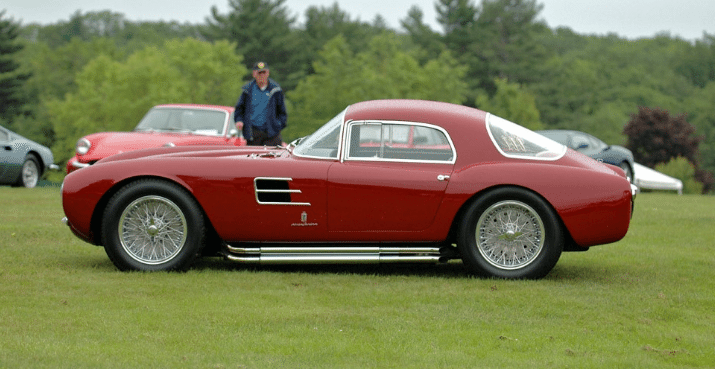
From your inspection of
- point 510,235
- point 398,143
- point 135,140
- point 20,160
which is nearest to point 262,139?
point 135,140

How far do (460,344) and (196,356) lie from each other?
1.40 m

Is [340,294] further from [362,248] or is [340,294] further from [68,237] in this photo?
[68,237]

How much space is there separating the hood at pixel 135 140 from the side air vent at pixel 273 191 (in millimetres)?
7303

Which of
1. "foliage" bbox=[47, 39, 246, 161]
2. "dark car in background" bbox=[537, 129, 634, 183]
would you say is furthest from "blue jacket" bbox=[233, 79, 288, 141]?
"foliage" bbox=[47, 39, 246, 161]

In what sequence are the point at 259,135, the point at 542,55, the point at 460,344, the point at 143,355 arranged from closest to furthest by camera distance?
1. the point at 143,355
2. the point at 460,344
3. the point at 259,135
4. the point at 542,55

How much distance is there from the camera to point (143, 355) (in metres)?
4.74

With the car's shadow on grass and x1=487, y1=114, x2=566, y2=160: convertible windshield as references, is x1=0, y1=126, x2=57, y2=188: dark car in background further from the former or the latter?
x1=487, y1=114, x2=566, y2=160: convertible windshield

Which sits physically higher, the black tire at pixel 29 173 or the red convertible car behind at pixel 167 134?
the red convertible car behind at pixel 167 134

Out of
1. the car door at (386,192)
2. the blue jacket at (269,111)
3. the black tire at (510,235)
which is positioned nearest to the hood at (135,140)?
the blue jacket at (269,111)

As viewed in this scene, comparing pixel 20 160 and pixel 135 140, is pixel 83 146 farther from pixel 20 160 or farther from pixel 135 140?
pixel 20 160

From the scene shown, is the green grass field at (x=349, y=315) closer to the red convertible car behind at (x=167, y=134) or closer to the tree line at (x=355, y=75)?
the red convertible car behind at (x=167, y=134)

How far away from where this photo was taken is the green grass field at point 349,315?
4809 millimetres

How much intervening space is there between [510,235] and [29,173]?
46.9 ft

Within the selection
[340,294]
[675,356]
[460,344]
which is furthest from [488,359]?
[340,294]
